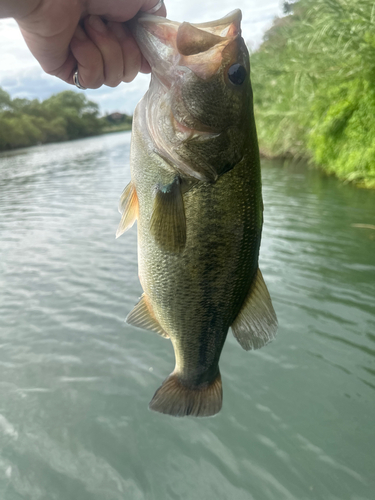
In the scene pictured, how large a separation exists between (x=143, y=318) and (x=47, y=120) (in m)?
80.8

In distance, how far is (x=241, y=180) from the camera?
164cm

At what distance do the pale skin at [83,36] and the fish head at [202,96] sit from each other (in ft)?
0.58

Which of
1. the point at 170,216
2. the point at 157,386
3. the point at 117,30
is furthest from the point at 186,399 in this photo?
the point at 157,386

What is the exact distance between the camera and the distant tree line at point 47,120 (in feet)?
194

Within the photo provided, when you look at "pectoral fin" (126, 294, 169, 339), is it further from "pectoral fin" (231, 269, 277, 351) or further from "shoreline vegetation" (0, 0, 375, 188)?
"shoreline vegetation" (0, 0, 375, 188)

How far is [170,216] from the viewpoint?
5.37ft

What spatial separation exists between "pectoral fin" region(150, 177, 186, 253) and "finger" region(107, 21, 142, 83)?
80cm

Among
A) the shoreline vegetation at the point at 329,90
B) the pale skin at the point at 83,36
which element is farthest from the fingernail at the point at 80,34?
the shoreline vegetation at the point at 329,90

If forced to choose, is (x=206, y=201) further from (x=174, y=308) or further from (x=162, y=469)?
(x=162, y=469)

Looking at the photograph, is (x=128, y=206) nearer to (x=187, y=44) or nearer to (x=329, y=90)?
(x=187, y=44)

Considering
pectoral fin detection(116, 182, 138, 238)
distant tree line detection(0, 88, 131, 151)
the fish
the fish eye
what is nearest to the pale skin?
the fish

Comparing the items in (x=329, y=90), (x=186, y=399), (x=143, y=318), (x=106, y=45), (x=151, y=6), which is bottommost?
(x=186, y=399)

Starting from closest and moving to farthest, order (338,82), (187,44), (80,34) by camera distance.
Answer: (187,44) < (80,34) < (338,82)

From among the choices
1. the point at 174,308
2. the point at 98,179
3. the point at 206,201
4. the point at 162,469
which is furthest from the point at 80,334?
the point at 98,179
